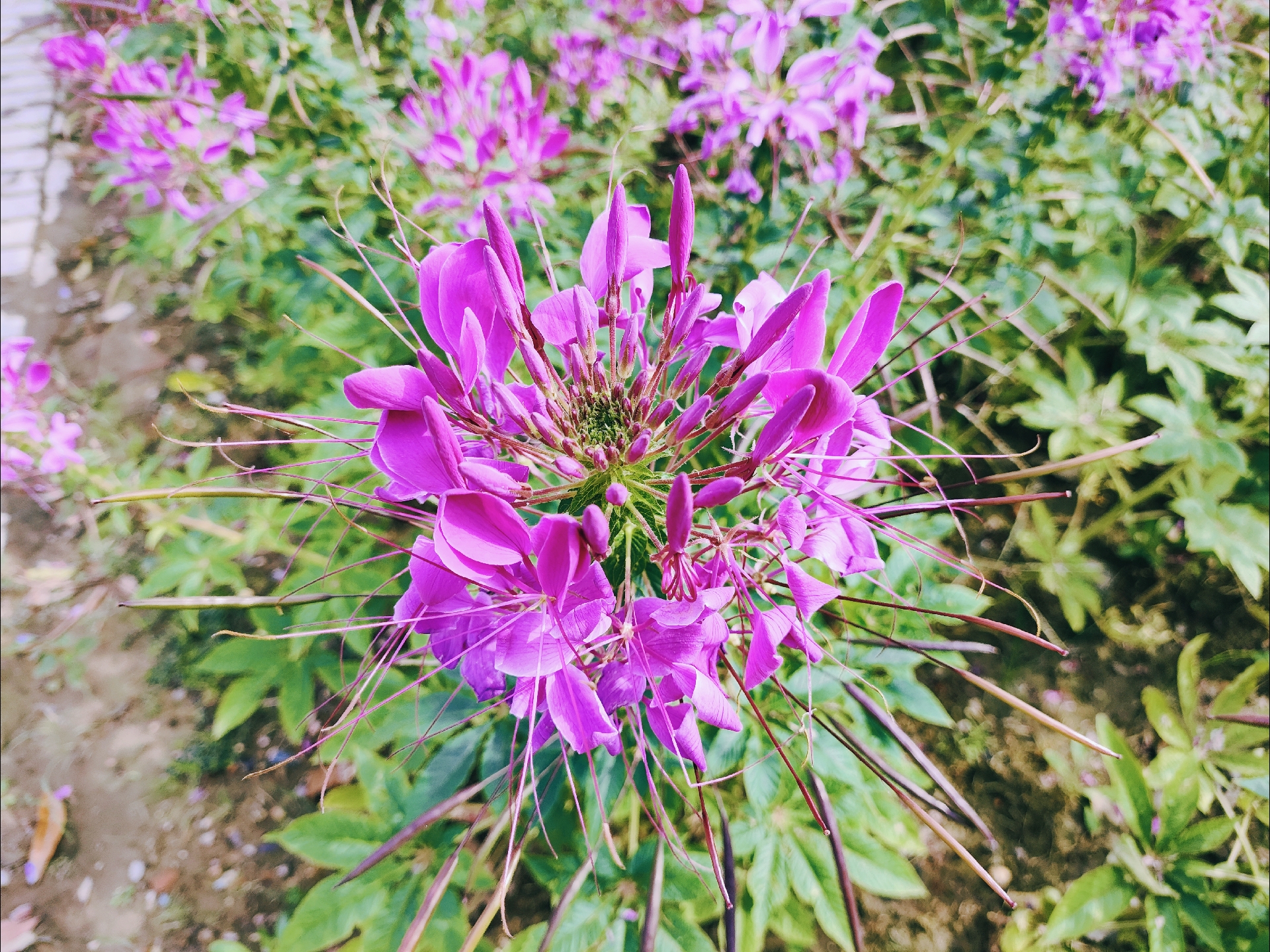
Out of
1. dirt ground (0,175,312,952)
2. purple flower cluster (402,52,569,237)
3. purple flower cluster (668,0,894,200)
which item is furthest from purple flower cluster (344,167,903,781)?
dirt ground (0,175,312,952)

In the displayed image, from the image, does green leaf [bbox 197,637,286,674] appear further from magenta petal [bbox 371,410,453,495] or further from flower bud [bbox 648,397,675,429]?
flower bud [bbox 648,397,675,429]

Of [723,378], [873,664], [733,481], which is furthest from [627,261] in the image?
[873,664]

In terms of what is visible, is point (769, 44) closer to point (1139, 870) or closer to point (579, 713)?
point (579, 713)

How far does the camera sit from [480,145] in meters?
1.84

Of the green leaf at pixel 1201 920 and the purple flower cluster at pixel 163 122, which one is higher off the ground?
the purple flower cluster at pixel 163 122

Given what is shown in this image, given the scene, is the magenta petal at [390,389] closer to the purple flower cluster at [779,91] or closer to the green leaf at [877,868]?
the purple flower cluster at [779,91]

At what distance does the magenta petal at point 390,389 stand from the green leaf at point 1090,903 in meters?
2.12

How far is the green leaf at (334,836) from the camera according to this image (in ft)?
5.19

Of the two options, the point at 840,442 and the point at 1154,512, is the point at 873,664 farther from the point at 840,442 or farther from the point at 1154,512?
the point at 1154,512

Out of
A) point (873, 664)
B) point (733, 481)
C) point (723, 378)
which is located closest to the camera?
point (733, 481)

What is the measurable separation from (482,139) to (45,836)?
3.02m

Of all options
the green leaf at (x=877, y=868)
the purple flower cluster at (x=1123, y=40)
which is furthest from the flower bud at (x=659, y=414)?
the purple flower cluster at (x=1123, y=40)

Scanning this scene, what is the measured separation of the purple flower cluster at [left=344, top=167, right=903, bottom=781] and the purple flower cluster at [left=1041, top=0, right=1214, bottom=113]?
1232mm

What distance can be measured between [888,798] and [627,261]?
141cm
